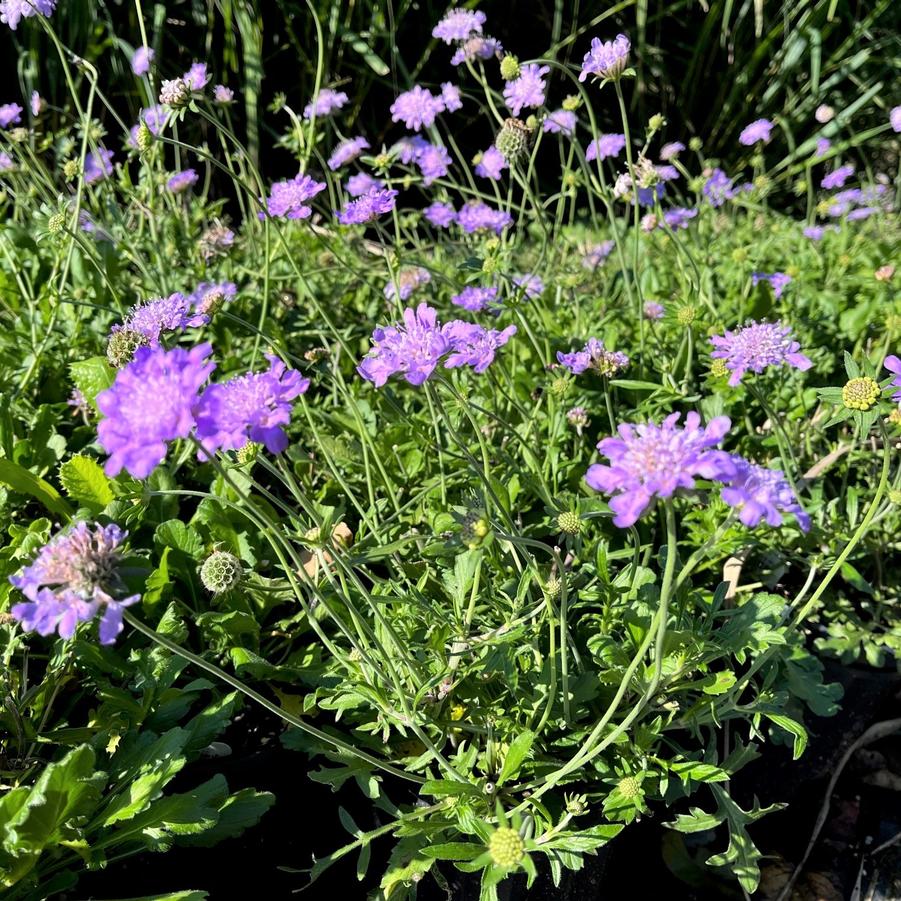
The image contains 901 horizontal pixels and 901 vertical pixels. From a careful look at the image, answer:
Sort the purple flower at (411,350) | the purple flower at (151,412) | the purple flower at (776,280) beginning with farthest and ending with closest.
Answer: the purple flower at (776,280), the purple flower at (411,350), the purple flower at (151,412)

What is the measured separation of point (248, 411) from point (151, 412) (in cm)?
12

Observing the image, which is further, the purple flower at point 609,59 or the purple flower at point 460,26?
the purple flower at point 460,26

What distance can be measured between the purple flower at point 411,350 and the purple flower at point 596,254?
1.45 metres

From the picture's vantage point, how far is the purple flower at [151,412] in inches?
27.6

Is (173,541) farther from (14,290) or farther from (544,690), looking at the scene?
(14,290)

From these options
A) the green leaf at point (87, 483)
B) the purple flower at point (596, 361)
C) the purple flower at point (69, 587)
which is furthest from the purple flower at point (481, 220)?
the purple flower at point (69, 587)

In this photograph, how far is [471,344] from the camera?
1214 millimetres

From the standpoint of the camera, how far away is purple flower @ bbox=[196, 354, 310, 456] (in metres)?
0.72

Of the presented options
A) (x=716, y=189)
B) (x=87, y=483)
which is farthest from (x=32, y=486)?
(x=716, y=189)

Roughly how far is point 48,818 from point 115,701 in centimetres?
23

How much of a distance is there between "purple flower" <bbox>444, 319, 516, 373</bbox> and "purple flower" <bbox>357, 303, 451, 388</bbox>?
0.03 m

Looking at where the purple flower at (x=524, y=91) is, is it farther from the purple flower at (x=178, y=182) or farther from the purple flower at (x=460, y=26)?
the purple flower at (x=178, y=182)

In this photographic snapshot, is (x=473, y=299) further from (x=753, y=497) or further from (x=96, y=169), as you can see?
(x=96, y=169)

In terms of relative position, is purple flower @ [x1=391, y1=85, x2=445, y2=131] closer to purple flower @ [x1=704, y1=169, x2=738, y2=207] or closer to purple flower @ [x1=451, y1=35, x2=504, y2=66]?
purple flower @ [x1=451, y1=35, x2=504, y2=66]
